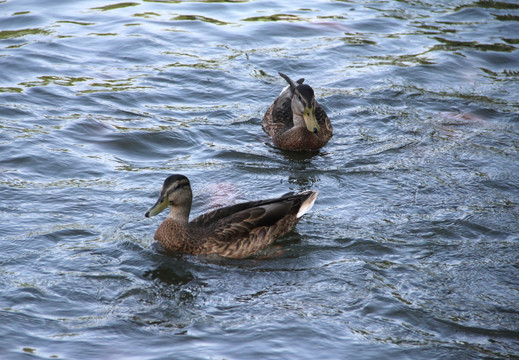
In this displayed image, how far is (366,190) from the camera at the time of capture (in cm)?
892

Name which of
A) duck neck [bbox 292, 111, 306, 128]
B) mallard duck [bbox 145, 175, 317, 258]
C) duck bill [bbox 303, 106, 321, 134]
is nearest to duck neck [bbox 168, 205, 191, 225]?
mallard duck [bbox 145, 175, 317, 258]

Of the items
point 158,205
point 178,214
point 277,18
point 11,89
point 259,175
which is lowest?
point 259,175

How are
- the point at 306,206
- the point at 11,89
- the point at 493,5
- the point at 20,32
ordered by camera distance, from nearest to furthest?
1. the point at 306,206
2. the point at 11,89
3. the point at 20,32
4. the point at 493,5

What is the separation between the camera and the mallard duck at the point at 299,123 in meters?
10.6

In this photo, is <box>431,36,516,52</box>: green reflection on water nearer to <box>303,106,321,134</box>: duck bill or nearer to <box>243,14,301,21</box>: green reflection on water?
<box>243,14,301,21</box>: green reflection on water

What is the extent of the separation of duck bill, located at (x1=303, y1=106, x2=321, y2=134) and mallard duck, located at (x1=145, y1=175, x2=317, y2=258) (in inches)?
104

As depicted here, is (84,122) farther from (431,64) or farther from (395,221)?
(431,64)

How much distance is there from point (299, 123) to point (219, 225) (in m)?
3.61

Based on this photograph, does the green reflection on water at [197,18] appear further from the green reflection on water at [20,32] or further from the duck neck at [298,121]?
the duck neck at [298,121]

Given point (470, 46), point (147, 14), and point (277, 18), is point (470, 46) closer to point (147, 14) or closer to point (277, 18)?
point (277, 18)

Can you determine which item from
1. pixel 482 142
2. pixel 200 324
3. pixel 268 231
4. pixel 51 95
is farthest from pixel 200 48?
pixel 200 324

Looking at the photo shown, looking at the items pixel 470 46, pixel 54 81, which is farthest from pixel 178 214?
pixel 470 46

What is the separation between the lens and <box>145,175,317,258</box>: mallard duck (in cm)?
747

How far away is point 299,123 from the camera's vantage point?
35.6 feet
